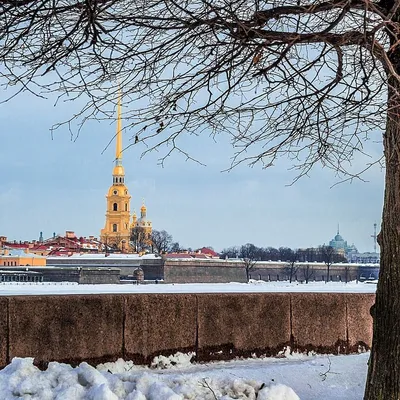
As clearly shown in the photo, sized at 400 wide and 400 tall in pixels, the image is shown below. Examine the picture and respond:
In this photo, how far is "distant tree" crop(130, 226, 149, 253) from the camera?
356ft

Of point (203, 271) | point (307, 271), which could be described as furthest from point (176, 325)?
point (307, 271)

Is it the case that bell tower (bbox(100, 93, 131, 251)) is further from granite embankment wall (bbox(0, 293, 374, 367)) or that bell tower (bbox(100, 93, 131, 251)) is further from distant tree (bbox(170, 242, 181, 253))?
granite embankment wall (bbox(0, 293, 374, 367))

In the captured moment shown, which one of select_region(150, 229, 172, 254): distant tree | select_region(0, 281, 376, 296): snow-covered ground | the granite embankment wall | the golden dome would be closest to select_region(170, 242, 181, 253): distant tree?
select_region(150, 229, 172, 254): distant tree

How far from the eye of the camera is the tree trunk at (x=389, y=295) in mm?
5734

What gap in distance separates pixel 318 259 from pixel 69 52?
108780 mm

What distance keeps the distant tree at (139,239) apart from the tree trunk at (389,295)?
10201cm

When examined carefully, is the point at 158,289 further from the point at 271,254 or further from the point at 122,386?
the point at 271,254

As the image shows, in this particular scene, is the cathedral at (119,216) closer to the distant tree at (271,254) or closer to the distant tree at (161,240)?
the distant tree at (161,240)

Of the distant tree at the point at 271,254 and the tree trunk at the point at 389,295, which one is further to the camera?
the distant tree at the point at 271,254

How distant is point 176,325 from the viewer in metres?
8.23

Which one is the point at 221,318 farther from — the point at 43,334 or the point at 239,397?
the point at 239,397

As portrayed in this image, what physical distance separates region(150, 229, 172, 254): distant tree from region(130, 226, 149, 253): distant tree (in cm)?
138

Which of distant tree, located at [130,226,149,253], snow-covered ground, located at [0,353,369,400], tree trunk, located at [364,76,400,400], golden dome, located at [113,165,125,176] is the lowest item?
snow-covered ground, located at [0,353,369,400]

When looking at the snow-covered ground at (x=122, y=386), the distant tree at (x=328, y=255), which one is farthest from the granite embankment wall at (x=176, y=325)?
the distant tree at (x=328, y=255)
